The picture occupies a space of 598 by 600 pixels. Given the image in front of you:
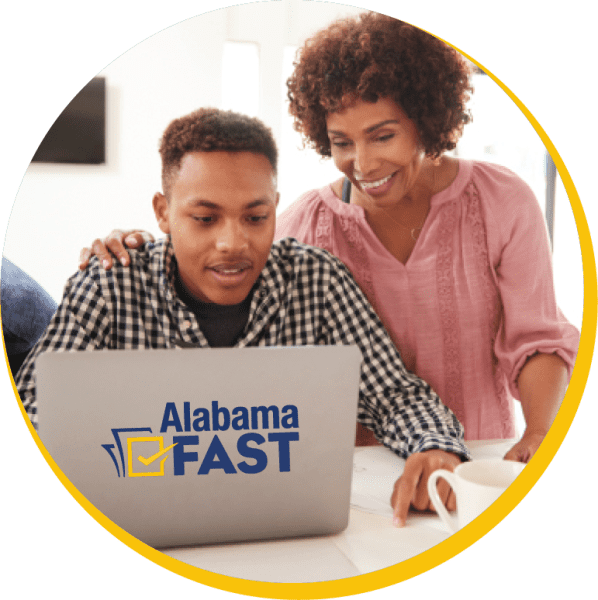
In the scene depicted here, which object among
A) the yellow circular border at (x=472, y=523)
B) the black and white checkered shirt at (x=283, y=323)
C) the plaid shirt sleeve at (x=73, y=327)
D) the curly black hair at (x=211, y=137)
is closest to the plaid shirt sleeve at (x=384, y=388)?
the black and white checkered shirt at (x=283, y=323)

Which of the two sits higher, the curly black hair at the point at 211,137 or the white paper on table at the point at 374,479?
the curly black hair at the point at 211,137

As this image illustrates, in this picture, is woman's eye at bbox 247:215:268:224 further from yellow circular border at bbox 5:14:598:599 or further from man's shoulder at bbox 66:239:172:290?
yellow circular border at bbox 5:14:598:599

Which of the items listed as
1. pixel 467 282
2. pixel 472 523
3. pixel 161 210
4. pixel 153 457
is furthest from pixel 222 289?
pixel 472 523

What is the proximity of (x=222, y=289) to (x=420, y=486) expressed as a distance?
0.40 m

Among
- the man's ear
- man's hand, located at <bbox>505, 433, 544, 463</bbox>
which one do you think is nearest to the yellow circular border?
man's hand, located at <bbox>505, 433, 544, 463</bbox>

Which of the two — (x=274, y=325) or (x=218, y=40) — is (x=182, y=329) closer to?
(x=274, y=325)

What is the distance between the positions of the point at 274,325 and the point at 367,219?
22cm

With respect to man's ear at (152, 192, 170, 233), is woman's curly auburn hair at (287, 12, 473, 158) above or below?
above

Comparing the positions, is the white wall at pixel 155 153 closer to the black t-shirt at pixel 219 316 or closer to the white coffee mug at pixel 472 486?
the black t-shirt at pixel 219 316

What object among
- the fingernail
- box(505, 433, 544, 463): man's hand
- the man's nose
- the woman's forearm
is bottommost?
the fingernail

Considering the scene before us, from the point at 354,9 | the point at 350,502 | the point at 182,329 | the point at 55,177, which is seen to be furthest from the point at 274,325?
the point at 354,9

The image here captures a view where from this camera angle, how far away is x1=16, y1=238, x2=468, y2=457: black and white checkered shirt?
37.5 inches

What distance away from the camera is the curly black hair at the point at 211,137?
95 centimetres

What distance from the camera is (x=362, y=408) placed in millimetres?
996
